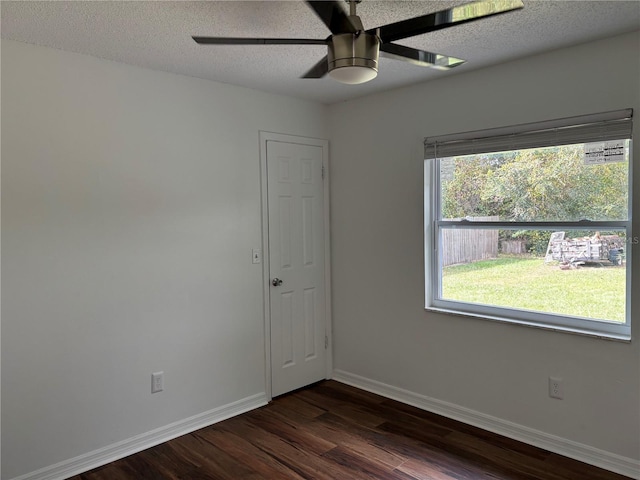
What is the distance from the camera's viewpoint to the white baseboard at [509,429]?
2.58 m

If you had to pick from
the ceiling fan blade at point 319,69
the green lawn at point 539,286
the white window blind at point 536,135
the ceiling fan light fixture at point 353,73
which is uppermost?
the ceiling fan blade at point 319,69

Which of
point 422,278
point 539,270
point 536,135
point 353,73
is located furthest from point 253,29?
point 539,270

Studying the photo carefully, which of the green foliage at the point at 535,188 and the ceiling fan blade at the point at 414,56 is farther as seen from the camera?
the green foliage at the point at 535,188

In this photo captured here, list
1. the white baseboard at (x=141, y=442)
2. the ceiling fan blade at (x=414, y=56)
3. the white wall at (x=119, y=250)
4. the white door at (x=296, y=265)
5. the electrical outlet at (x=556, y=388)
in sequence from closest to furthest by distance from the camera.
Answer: the ceiling fan blade at (x=414, y=56) → the white wall at (x=119, y=250) → the white baseboard at (x=141, y=442) → the electrical outlet at (x=556, y=388) → the white door at (x=296, y=265)

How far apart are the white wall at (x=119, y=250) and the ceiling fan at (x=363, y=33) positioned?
1291mm

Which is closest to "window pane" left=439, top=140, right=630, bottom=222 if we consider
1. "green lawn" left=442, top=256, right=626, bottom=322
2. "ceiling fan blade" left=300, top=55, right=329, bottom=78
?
"green lawn" left=442, top=256, right=626, bottom=322

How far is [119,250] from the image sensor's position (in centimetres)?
283

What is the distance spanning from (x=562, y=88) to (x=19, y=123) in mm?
2961

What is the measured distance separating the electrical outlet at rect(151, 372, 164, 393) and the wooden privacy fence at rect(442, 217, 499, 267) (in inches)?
81.2

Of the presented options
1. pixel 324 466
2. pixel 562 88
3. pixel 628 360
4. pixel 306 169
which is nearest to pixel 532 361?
pixel 628 360

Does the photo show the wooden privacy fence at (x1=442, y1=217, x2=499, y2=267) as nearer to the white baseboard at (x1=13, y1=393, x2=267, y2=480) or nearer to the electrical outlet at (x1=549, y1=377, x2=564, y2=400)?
the electrical outlet at (x1=549, y1=377, x2=564, y2=400)

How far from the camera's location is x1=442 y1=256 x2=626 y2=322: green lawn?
2.67m

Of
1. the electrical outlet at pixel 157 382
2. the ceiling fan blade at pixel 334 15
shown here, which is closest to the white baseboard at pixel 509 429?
the electrical outlet at pixel 157 382

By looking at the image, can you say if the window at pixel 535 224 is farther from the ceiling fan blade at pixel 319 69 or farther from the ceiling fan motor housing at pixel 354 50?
the ceiling fan motor housing at pixel 354 50
